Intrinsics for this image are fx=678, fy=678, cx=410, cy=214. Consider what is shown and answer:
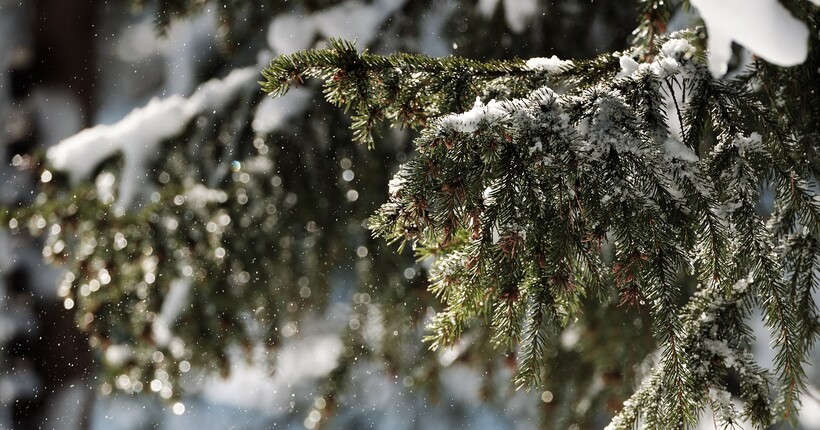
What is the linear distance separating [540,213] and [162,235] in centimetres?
168

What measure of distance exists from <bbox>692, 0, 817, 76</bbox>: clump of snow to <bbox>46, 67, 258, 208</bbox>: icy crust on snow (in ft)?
5.81

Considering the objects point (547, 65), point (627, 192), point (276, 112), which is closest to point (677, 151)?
point (627, 192)

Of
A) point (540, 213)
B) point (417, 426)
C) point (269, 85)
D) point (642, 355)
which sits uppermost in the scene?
point (269, 85)

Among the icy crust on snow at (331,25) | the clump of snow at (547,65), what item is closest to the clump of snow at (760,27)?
the clump of snow at (547,65)

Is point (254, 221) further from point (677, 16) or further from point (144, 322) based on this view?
point (677, 16)

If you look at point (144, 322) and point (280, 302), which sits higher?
point (144, 322)

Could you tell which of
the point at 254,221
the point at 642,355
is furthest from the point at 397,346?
the point at 642,355

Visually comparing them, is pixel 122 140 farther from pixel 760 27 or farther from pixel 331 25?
pixel 760 27

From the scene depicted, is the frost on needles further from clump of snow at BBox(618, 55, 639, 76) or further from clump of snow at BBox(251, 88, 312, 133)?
clump of snow at BBox(251, 88, 312, 133)

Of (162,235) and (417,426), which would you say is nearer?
(162,235)

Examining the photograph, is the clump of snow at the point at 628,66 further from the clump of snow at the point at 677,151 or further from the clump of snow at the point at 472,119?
the clump of snow at the point at 472,119

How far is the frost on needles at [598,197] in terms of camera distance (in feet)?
2.36

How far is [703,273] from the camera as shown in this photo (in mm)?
769

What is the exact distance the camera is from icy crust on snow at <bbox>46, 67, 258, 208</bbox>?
2.19 m
